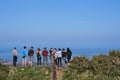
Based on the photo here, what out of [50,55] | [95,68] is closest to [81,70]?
[95,68]

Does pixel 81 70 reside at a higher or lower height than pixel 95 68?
lower

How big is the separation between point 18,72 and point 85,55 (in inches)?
251

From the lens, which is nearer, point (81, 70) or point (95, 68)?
point (95, 68)

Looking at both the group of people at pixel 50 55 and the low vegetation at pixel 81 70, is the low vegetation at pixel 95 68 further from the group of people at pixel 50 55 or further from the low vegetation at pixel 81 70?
the group of people at pixel 50 55

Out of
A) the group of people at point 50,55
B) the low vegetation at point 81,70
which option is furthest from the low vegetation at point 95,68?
the group of people at point 50,55

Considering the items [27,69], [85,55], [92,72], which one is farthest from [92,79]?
[27,69]

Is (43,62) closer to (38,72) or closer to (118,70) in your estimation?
(38,72)

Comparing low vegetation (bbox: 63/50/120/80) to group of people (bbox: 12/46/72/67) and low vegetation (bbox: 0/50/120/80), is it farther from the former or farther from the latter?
group of people (bbox: 12/46/72/67)

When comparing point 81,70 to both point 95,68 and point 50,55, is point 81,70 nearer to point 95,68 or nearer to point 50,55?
point 95,68

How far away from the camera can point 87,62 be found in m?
31.8

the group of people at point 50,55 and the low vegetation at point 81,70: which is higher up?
the group of people at point 50,55

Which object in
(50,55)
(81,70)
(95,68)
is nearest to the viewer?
(95,68)

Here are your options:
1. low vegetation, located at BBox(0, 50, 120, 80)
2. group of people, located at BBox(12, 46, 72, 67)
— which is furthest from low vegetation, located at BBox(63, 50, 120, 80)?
group of people, located at BBox(12, 46, 72, 67)

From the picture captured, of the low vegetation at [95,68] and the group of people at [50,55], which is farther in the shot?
the group of people at [50,55]
